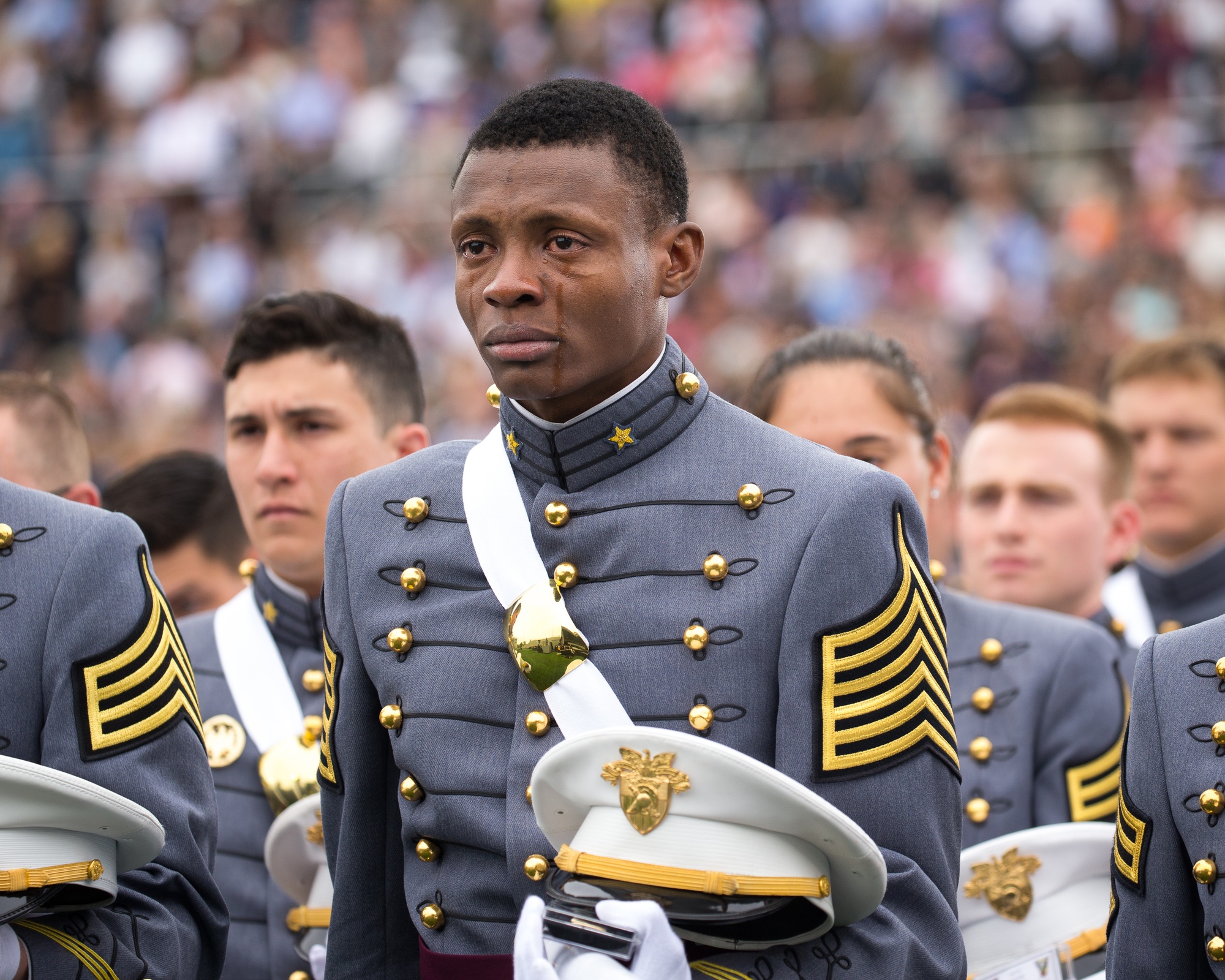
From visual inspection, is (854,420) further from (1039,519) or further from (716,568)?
(716,568)

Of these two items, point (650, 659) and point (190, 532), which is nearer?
point (650, 659)

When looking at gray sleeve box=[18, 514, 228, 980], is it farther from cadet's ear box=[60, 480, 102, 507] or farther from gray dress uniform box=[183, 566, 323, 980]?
cadet's ear box=[60, 480, 102, 507]

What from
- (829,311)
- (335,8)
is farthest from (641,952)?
(335,8)

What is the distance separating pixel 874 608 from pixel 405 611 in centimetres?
73

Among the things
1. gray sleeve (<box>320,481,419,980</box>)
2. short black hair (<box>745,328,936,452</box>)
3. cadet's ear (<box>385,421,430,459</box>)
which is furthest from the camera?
cadet's ear (<box>385,421,430,459</box>)

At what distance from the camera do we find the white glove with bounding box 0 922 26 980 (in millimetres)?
2502

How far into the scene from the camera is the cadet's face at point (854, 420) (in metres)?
4.05

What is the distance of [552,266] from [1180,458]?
12.4 ft

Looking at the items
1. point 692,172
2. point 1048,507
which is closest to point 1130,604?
point 1048,507

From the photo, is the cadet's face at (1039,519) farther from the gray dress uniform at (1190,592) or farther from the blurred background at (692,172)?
the blurred background at (692,172)

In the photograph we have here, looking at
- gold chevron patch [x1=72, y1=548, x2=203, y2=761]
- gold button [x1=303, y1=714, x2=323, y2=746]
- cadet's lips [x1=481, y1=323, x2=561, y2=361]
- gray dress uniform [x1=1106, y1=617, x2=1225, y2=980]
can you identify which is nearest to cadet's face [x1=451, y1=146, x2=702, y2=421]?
cadet's lips [x1=481, y1=323, x2=561, y2=361]

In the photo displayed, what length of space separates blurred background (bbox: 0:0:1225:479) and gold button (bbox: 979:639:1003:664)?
26.5 feet

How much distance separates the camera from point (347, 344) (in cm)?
428

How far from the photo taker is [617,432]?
2.75 metres
